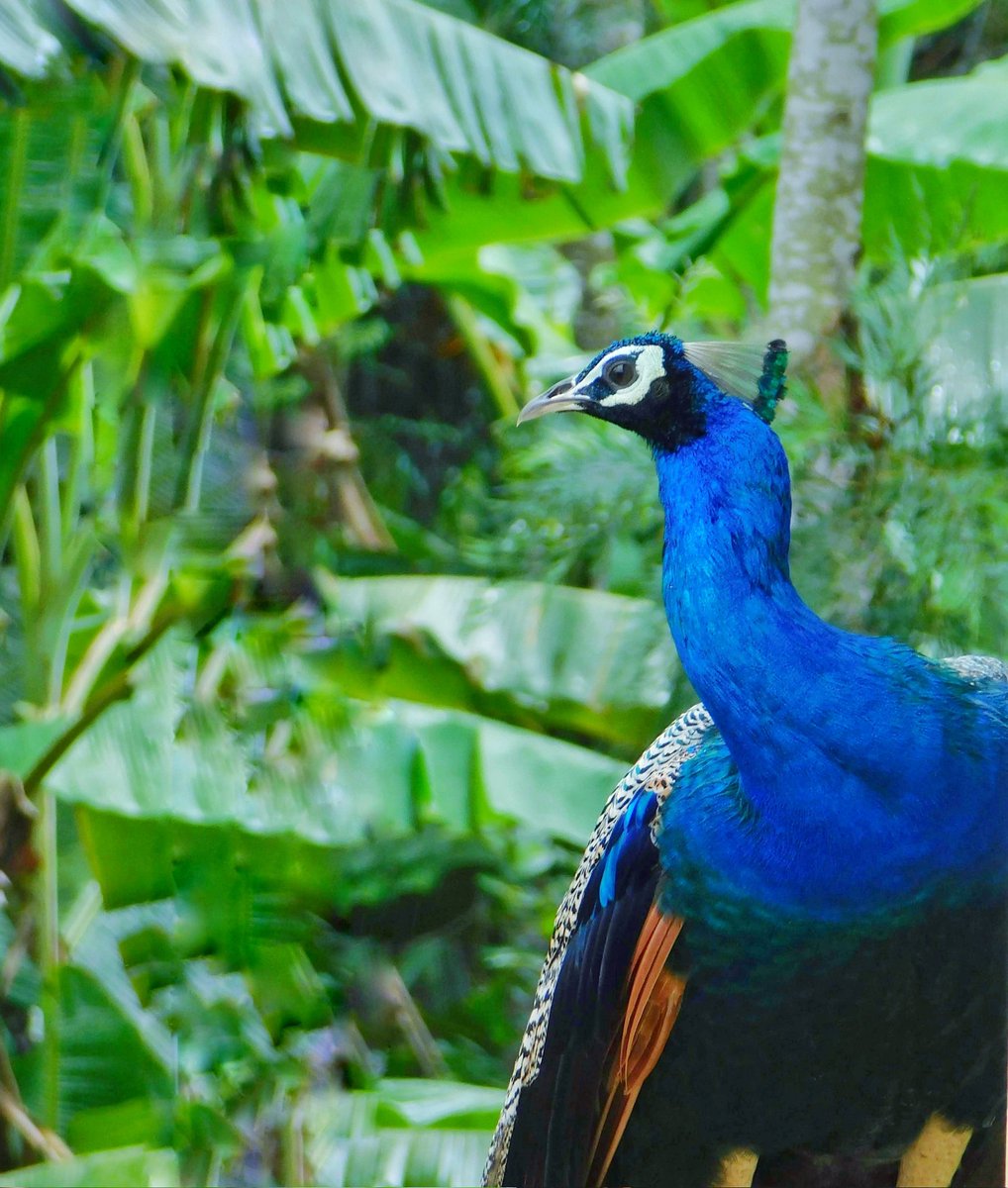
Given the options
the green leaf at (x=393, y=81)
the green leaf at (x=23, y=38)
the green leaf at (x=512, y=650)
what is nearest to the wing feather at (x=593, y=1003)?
the green leaf at (x=512, y=650)

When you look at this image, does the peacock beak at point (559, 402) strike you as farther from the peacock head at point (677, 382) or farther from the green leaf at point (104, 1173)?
the green leaf at point (104, 1173)

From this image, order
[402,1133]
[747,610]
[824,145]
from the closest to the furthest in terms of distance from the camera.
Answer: [747,610]
[824,145]
[402,1133]

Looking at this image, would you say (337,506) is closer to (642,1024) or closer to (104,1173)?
(104,1173)

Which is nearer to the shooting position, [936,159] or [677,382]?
[677,382]

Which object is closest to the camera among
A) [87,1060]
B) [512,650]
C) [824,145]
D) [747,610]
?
[747,610]

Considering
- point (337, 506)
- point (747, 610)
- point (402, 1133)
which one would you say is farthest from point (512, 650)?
point (747, 610)

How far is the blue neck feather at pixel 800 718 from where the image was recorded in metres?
0.77

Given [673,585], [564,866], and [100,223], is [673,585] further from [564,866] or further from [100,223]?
[100,223]

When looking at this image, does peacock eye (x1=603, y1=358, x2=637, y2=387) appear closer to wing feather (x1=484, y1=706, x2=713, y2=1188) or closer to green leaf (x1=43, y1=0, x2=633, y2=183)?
wing feather (x1=484, y1=706, x2=713, y2=1188)

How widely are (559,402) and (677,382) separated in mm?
79

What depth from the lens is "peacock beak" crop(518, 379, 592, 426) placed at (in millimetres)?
835

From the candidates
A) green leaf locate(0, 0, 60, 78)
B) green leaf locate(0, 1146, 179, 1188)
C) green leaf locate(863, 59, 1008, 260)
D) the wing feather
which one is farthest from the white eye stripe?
green leaf locate(0, 1146, 179, 1188)

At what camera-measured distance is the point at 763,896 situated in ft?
2.66

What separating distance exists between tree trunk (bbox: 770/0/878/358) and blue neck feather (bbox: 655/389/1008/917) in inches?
18.7
